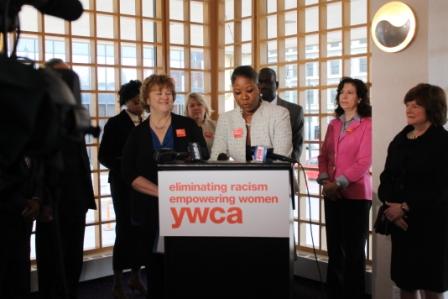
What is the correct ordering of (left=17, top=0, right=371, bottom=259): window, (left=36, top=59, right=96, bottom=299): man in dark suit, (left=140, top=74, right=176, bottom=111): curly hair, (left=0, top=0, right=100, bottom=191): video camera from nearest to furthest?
(left=0, top=0, right=100, bottom=191): video camera, (left=140, top=74, right=176, bottom=111): curly hair, (left=36, top=59, right=96, bottom=299): man in dark suit, (left=17, top=0, right=371, bottom=259): window

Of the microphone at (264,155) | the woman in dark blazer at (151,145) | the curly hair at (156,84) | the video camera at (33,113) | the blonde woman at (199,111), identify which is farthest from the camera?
the blonde woman at (199,111)

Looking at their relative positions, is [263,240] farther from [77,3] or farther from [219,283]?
[77,3]

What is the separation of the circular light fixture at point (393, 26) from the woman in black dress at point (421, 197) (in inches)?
16.8

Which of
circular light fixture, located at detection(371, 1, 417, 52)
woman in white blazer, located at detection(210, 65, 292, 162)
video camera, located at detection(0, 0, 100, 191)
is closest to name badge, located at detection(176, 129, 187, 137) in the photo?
woman in white blazer, located at detection(210, 65, 292, 162)

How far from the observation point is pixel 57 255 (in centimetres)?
335

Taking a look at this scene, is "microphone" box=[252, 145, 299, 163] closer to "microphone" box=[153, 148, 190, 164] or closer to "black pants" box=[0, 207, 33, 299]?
"microphone" box=[153, 148, 190, 164]

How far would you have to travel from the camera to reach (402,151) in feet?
9.50

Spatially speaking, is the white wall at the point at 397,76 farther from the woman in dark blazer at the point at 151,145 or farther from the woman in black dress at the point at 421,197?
the woman in dark blazer at the point at 151,145

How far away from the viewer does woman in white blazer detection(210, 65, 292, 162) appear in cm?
272

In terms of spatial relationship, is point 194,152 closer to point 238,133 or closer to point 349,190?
point 238,133

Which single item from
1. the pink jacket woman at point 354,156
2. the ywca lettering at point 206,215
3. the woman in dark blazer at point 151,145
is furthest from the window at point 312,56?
the ywca lettering at point 206,215

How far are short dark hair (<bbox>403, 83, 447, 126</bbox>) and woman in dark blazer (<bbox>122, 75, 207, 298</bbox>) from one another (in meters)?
1.15

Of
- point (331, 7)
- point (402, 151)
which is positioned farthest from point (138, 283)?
point (331, 7)

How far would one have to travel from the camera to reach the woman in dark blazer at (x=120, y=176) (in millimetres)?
3770
